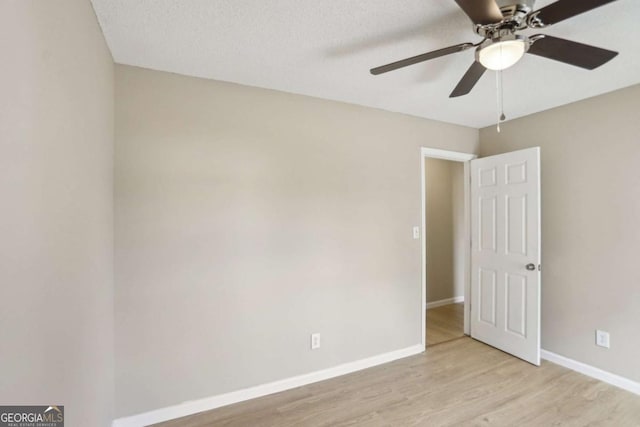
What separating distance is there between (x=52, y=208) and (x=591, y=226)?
11.8ft

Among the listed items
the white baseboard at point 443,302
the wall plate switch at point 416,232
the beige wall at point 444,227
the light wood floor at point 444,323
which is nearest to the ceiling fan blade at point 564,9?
the wall plate switch at point 416,232

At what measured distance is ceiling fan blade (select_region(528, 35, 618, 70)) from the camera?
1298 mm

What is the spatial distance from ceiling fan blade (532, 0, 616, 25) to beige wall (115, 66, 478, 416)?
5.26ft

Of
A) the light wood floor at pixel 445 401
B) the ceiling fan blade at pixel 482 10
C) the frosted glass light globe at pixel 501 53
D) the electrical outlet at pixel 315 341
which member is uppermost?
the ceiling fan blade at pixel 482 10

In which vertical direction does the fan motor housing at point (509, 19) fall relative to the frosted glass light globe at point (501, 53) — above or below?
above

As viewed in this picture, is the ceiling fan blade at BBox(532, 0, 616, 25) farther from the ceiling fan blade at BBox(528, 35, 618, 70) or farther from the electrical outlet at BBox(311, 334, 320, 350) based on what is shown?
the electrical outlet at BBox(311, 334, 320, 350)

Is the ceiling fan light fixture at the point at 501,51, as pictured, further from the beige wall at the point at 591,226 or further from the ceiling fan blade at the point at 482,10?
the beige wall at the point at 591,226

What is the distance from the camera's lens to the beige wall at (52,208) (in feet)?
2.14

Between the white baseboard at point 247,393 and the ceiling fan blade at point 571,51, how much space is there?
103 inches

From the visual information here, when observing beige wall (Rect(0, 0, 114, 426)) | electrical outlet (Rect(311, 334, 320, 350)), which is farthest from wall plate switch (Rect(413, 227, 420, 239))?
beige wall (Rect(0, 0, 114, 426))

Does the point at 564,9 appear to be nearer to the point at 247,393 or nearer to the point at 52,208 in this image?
the point at 52,208

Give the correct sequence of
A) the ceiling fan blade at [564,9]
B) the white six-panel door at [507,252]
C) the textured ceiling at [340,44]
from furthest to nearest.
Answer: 1. the white six-panel door at [507,252]
2. the textured ceiling at [340,44]
3. the ceiling fan blade at [564,9]

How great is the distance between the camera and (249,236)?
7.30ft

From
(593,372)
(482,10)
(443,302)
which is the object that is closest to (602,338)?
(593,372)
